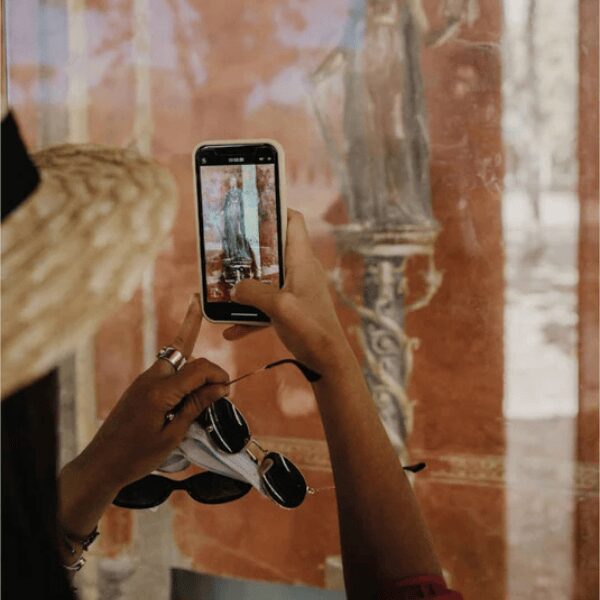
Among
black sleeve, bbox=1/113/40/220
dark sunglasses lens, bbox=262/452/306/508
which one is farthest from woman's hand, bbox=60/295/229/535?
black sleeve, bbox=1/113/40/220

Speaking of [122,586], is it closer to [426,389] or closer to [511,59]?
[426,389]

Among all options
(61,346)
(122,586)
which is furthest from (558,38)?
(122,586)

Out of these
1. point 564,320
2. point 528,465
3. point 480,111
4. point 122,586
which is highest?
point 480,111

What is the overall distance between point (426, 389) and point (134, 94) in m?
0.48

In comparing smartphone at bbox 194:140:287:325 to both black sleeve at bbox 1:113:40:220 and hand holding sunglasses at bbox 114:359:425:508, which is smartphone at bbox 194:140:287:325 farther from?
black sleeve at bbox 1:113:40:220

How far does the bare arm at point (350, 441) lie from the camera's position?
3.00 feet

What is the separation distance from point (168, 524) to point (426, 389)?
0.37 metres

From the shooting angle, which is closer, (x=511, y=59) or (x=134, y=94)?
(x=511, y=59)

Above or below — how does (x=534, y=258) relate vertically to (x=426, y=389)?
above

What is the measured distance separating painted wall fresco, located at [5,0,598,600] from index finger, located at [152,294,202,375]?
0.04 ft

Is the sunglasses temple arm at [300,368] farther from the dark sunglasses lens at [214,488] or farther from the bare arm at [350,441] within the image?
the dark sunglasses lens at [214,488]

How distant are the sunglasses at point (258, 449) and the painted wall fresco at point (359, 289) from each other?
13 millimetres

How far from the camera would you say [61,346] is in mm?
1098

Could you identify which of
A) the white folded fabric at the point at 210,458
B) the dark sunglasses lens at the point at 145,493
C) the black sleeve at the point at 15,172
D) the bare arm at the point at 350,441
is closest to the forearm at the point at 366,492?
the bare arm at the point at 350,441
